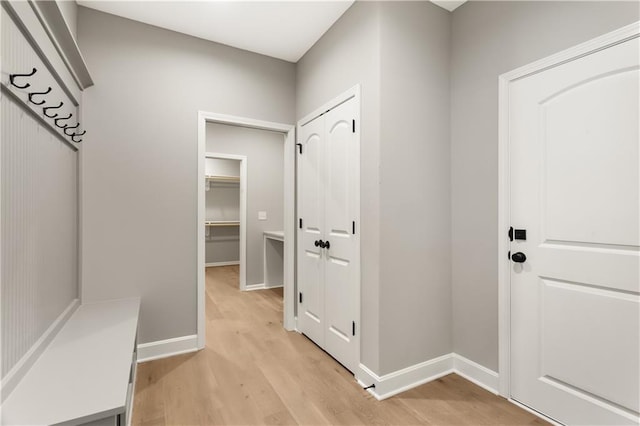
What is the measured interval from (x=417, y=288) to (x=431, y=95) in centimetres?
141

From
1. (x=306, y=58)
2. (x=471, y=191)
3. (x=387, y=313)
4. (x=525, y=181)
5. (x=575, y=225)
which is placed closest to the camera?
(x=575, y=225)

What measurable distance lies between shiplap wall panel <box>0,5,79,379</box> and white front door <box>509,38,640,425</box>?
2.54m

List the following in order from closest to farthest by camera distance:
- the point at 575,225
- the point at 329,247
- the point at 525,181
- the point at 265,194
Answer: the point at 575,225
the point at 525,181
the point at 329,247
the point at 265,194

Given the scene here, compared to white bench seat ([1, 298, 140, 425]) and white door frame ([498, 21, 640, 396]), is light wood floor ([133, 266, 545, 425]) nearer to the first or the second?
white door frame ([498, 21, 640, 396])

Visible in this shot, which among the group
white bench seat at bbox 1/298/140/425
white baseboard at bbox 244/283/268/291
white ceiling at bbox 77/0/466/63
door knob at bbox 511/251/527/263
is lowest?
white baseboard at bbox 244/283/268/291

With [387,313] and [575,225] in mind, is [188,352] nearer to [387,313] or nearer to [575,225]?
[387,313]

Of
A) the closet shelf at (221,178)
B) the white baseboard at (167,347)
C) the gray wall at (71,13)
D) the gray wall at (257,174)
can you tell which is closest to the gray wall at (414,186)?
the white baseboard at (167,347)

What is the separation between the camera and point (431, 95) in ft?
7.40

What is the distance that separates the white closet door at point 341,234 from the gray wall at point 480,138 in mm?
771

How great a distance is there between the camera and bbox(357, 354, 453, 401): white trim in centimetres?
202

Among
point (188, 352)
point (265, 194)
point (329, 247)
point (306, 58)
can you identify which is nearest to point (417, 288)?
point (329, 247)

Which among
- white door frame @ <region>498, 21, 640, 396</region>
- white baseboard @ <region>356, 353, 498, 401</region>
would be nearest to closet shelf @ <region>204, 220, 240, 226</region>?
white baseboard @ <region>356, 353, 498, 401</region>

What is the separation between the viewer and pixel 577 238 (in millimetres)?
1671

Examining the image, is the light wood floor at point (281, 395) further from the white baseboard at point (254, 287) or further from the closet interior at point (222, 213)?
the closet interior at point (222, 213)
